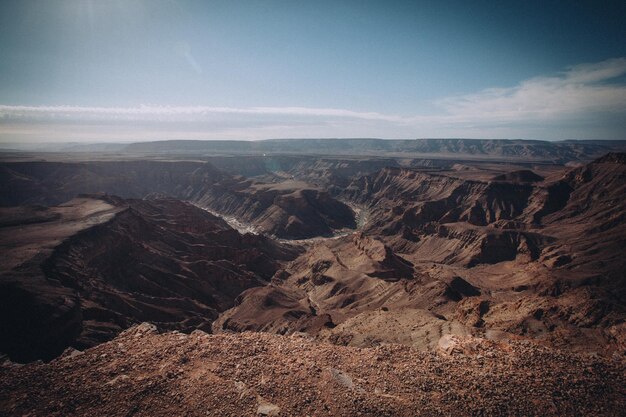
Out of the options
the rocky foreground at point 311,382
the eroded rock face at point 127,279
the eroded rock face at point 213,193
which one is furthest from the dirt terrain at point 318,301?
the eroded rock face at point 213,193

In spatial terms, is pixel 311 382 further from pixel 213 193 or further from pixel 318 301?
pixel 213 193

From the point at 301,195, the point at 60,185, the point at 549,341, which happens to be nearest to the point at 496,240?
the point at 549,341

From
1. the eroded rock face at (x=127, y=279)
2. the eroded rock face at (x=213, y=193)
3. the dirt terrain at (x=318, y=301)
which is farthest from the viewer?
Answer: the eroded rock face at (x=213, y=193)

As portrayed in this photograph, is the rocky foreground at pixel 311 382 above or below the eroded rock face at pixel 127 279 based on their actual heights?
above

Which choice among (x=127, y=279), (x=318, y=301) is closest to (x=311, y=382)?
(x=318, y=301)

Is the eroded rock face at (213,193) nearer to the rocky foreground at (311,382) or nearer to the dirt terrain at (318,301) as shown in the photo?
the dirt terrain at (318,301)

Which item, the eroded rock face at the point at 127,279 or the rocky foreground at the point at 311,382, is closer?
the rocky foreground at the point at 311,382

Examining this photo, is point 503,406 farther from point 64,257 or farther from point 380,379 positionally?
point 64,257

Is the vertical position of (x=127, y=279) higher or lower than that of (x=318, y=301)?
higher
